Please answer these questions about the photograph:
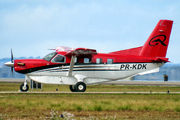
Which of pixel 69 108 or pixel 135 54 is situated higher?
pixel 135 54

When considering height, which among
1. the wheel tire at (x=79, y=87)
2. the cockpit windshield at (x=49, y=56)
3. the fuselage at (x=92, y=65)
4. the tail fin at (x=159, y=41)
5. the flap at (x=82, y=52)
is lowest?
the wheel tire at (x=79, y=87)

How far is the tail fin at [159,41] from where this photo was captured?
29413 mm

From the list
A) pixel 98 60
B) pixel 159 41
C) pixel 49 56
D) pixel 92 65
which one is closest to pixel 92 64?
pixel 92 65

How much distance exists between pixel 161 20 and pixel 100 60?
22.5 feet

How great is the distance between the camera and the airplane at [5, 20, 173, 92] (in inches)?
1083

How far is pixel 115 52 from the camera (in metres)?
29.9

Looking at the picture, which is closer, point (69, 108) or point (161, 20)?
point (69, 108)

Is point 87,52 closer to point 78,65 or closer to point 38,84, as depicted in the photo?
point 78,65

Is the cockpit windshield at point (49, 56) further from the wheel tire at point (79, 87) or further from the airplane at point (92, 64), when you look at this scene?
the wheel tire at point (79, 87)

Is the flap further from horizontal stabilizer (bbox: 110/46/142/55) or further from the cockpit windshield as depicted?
horizontal stabilizer (bbox: 110/46/142/55)

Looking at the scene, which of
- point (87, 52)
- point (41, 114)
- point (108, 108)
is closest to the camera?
point (41, 114)

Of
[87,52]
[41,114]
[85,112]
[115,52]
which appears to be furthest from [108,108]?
[115,52]

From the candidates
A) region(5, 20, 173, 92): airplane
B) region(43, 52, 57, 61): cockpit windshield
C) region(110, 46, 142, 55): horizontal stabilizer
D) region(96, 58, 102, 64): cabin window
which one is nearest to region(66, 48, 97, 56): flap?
region(5, 20, 173, 92): airplane

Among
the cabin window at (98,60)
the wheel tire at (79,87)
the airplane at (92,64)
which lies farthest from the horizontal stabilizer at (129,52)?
the wheel tire at (79,87)
